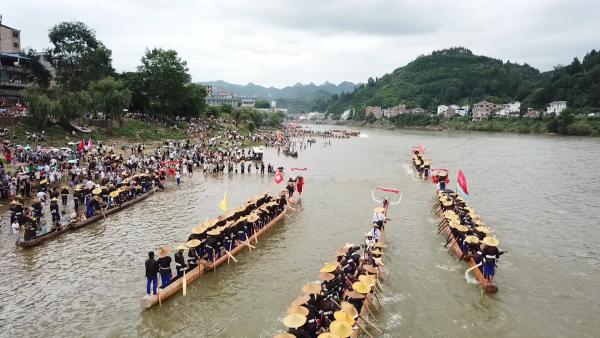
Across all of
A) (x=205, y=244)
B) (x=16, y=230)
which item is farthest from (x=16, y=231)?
(x=205, y=244)

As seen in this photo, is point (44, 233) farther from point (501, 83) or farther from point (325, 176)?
point (501, 83)

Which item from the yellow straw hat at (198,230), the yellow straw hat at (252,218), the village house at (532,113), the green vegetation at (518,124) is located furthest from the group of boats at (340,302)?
the village house at (532,113)

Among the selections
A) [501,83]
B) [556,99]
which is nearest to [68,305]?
[556,99]

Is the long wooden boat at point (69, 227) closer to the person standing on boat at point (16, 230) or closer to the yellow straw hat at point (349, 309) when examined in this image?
the person standing on boat at point (16, 230)

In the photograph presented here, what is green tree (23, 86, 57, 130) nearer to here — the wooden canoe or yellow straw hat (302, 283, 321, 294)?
yellow straw hat (302, 283, 321, 294)

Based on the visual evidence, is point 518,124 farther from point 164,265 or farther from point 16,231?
point 16,231

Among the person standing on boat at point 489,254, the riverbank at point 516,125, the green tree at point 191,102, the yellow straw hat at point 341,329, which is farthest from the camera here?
the riverbank at point 516,125
